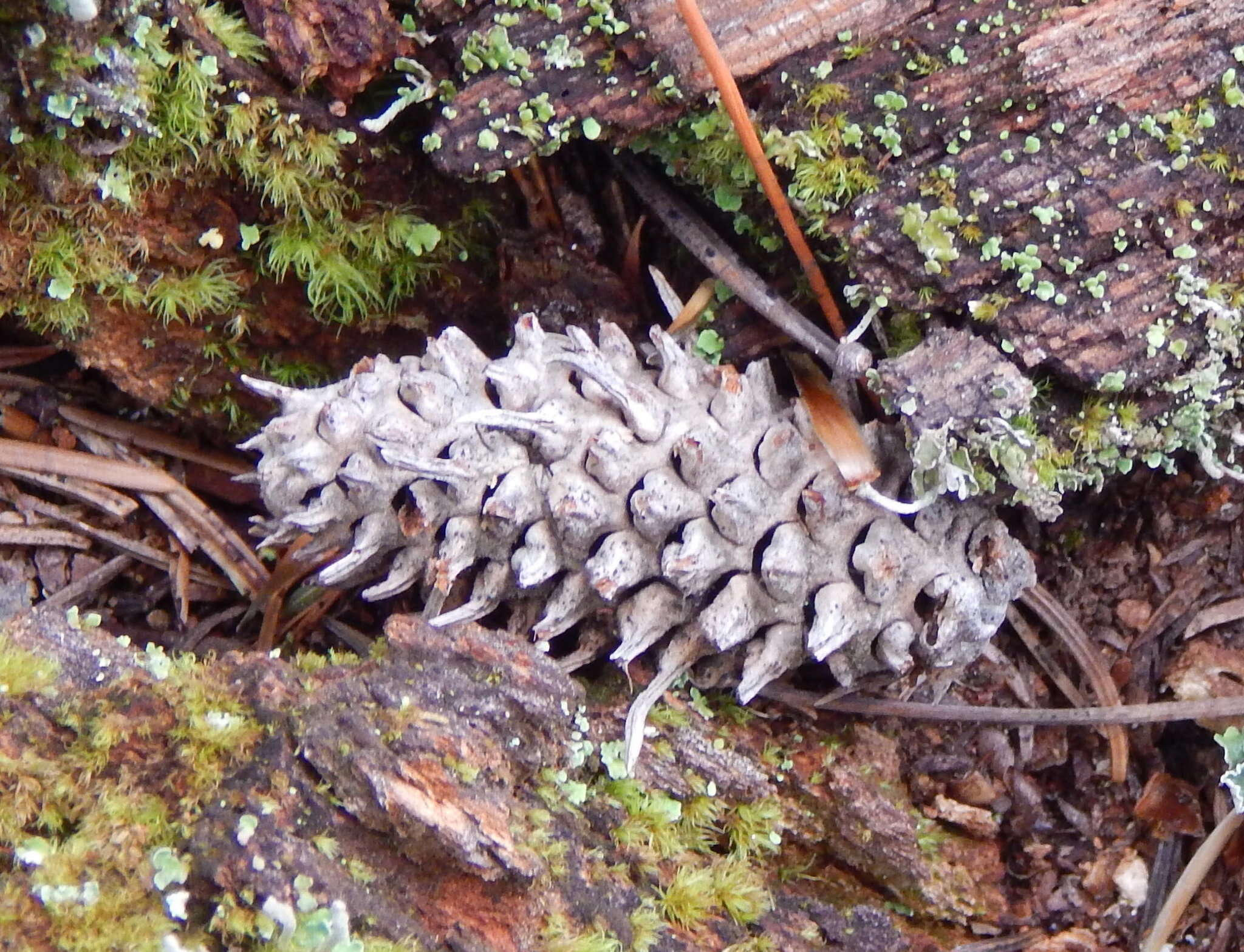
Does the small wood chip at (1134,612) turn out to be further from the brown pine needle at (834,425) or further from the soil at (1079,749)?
the brown pine needle at (834,425)

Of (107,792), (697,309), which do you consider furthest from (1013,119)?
(107,792)

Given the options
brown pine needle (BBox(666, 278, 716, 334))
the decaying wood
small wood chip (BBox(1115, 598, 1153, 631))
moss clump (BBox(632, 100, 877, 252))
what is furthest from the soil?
the decaying wood

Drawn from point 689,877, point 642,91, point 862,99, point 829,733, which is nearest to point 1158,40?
point 862,99

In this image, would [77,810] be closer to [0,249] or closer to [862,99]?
[0,249]

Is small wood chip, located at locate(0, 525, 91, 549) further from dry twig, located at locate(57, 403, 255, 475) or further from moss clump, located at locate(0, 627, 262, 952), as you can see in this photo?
moss clump, located at locate(0, 627, 262, 952)

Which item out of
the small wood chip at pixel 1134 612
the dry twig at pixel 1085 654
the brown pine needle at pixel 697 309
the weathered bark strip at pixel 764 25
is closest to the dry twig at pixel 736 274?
the brown pine needle at pixel 697 309

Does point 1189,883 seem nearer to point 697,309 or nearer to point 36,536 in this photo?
point 697,309
